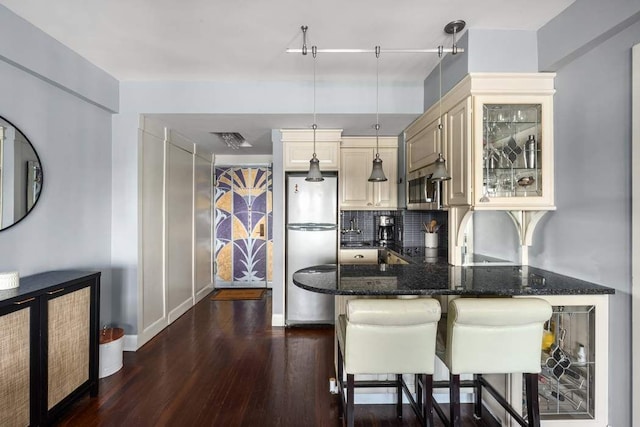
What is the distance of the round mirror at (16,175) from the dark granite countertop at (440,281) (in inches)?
75.9

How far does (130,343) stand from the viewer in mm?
3035

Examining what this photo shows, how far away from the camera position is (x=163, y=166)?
11.6ft

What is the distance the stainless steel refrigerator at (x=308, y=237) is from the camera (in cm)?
362

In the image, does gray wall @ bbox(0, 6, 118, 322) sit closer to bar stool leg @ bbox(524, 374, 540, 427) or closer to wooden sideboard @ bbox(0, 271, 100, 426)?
wooden sideboard @ bbox(0, 271, 100, 426)

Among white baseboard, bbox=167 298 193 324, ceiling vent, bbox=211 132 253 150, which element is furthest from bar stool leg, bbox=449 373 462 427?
ceiling vent, bbox=211 132 253 150

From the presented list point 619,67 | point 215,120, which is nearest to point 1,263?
point 215,120

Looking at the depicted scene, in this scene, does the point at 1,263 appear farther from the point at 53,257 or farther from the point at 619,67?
the point at 619,67

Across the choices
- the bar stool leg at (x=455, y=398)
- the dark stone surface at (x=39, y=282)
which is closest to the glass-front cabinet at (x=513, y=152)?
the bar stool leg at (x=455, y=398)

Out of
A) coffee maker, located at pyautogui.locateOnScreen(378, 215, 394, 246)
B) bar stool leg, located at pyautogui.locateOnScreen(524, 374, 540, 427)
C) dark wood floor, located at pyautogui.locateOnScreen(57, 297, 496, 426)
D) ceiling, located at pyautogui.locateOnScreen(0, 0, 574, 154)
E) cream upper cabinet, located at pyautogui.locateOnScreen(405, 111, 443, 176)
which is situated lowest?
dark wood floor, located at pyautogui.locateOnScreen(57, 297, 496, 426)

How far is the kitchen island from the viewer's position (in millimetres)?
1692

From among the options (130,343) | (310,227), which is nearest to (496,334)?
(310,227)

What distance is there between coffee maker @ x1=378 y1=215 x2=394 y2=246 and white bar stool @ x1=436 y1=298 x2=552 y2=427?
261 cm

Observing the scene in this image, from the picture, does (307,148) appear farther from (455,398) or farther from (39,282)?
(455,398)

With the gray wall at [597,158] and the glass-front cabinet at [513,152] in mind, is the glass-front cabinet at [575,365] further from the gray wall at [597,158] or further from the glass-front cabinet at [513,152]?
the glass-front cabinet at [513,152]
